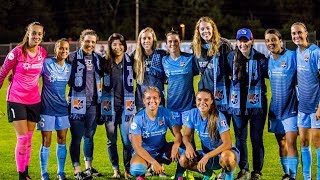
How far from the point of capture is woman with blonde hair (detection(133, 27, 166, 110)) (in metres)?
7.37

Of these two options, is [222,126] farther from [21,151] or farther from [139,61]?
[21,151]

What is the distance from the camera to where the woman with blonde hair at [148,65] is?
737 centimetres

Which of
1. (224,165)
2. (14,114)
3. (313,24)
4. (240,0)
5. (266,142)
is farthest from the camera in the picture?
(240,0)

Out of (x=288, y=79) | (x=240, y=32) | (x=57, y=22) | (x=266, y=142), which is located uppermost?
(x=57, y=22)

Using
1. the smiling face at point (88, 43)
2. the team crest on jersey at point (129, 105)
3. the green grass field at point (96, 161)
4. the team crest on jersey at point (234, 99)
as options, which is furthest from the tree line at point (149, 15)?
the team crest on jersey at point (234, 99)

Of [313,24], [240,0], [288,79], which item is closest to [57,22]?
[240,0]

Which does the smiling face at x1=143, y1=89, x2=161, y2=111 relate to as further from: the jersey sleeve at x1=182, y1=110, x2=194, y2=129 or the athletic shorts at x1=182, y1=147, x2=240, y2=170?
the athletic shorts at x1=182, y1=147, x2=240, y2=170

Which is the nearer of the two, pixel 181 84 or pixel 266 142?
pixel 181 84

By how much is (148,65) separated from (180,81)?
479 mm

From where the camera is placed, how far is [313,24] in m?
48.6

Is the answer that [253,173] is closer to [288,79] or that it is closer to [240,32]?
[288,79]

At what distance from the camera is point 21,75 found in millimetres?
7012

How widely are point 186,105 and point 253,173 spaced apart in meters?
1.21

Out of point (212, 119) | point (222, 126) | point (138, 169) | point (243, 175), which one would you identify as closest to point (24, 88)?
point (138, 169)
